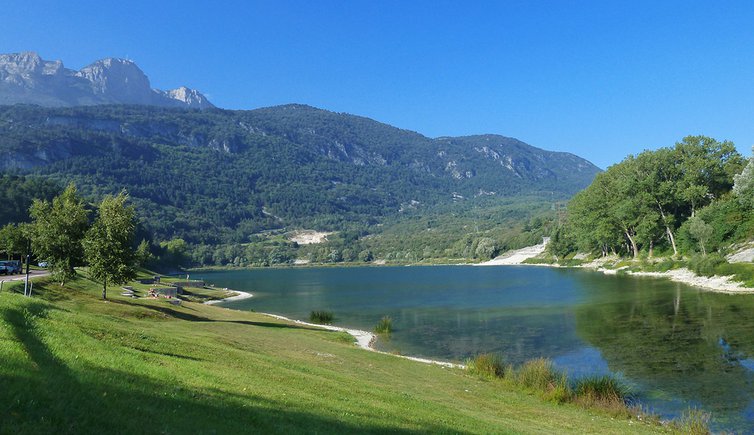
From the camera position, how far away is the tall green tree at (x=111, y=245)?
4428cm

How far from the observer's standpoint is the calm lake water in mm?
27172

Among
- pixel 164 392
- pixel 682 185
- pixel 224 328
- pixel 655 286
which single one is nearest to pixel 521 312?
pixel 655 286

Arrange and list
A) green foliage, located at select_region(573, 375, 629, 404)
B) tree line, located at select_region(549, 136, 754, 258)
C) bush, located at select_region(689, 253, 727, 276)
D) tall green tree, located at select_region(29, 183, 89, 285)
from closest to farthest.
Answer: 1. green foliage, located at select_region(573, 375, 629, 404)
2. tall green tree, located at select_region(29, 183, 89, 285)
3. bush, located at select_region(689, 253, 727, 276)
4. tree line, located at select_region(549, 136, 754, 258)

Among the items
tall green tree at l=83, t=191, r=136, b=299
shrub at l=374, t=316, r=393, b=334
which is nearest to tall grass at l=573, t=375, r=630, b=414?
shrub at l=374, t=316, r=393, b=334

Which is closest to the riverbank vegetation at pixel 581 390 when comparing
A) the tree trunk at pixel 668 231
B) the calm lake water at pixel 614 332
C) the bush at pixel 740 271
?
the calm lake water at pixel 614 332

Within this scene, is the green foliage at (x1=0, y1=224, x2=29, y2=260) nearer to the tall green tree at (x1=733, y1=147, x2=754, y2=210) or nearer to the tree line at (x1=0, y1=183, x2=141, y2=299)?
the tree line at (x1=0, y1=183, x2=141, y2=299)

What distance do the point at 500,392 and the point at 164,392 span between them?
18.8m

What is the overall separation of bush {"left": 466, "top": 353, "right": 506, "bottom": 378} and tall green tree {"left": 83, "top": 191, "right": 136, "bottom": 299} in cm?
3234

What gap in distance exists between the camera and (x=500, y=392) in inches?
1040

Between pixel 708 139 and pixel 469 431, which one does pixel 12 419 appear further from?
pixel 708 139

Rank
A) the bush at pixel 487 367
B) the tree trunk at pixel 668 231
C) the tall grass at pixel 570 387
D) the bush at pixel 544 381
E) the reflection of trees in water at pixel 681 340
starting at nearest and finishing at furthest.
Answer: the tall grass at pixel 570 387 → the bush at pixel 544 381 → the reflection of trees in water at pixel 681 340 → the bush at pixel 487 367 → the tree trunk at pixel 668 231

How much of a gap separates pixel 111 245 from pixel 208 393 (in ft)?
121

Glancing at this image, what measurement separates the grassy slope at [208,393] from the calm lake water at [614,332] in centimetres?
797

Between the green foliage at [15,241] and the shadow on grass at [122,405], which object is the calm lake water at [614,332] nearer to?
the shadow on grass at [122,405]
